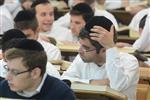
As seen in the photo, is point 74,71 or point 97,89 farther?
point 74,71

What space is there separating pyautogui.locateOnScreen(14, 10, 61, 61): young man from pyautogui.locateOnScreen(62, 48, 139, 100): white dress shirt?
765mm

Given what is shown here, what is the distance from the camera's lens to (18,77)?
9.66 feet

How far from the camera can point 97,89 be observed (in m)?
3.14

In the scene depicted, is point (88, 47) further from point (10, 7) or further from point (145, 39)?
point (10, 7)

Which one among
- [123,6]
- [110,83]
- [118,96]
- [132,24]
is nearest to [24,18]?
[110,83]

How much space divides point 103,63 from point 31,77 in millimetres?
880

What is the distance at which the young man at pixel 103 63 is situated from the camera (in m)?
3.54

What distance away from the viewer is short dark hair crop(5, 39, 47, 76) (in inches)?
117

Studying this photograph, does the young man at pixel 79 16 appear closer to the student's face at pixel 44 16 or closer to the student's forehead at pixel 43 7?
the student's face at pixel 44 16

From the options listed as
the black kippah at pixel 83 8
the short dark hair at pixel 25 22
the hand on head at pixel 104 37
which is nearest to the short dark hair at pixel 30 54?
the hand on head at pixel 104 37

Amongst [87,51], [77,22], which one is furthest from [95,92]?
[77,22]

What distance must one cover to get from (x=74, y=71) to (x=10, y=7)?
398 cm

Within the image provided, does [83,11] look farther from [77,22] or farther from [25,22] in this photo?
[25,22]

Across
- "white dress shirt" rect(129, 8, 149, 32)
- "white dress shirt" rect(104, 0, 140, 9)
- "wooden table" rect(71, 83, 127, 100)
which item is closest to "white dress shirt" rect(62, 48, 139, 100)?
"wooden table" rect(71, 83, 127, 100)
